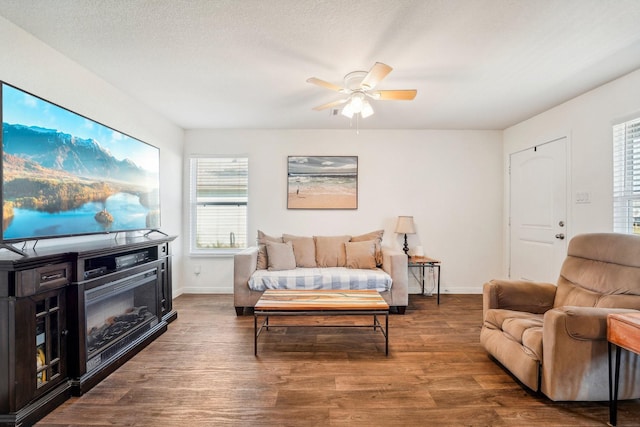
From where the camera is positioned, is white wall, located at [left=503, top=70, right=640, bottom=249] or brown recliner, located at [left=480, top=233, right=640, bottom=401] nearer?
brown recliner, located at [left=480, top=233, right=640, bottom=401]

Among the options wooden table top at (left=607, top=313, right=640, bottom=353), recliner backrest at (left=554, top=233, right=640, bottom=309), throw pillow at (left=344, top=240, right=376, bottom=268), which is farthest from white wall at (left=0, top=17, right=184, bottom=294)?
recliner backrest at (left=554, top=233, right=640, bottom=309)

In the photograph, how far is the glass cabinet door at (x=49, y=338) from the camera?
1737 mm

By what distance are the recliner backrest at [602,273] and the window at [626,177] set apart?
0.70 m

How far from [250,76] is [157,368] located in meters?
2.60

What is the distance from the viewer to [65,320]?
190 cm

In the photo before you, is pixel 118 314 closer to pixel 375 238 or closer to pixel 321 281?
pixel 321 281

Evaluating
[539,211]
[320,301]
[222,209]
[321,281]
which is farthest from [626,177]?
[222,209]

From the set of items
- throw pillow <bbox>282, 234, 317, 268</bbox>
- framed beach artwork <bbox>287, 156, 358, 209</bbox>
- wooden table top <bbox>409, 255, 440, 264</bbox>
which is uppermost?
framed beach artwork <bbox>287, 156, 358, 209</bbox>

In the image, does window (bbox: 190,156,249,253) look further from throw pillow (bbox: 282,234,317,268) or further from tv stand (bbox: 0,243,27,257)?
tv stand (bbox: 0,243,27,257)

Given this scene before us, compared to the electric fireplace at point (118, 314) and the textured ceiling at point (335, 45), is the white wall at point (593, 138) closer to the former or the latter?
the textured ceiling at point (335, 45)

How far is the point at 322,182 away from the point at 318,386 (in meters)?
2.89

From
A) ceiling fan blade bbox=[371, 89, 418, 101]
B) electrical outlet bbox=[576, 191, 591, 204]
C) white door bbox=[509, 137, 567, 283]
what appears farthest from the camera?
white door bbox=[509, 137, 567, 283]

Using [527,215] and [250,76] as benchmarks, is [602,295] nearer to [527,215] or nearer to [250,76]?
[527,215]

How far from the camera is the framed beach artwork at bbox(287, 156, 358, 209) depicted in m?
4.36
